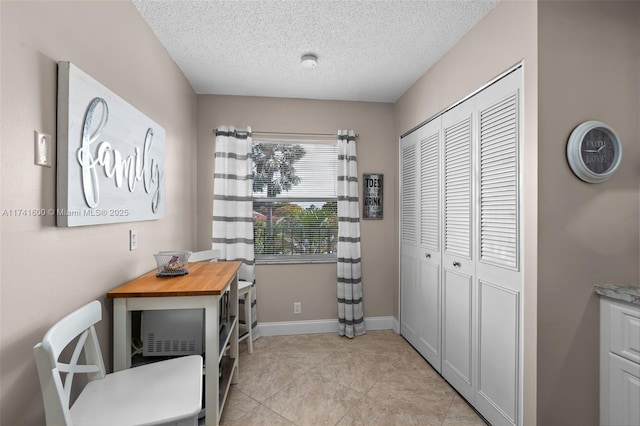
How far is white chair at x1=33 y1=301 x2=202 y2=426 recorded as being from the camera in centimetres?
97

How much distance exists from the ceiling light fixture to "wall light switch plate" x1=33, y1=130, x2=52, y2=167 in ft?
6.00

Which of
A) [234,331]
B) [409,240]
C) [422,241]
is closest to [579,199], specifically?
[422,241]

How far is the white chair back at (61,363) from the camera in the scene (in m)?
0.96

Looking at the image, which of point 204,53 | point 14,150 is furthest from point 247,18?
point 14,150

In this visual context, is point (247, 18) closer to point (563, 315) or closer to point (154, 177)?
point (154, 177)

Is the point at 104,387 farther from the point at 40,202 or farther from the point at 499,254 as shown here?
the point at 499,254

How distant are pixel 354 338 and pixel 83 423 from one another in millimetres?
2593

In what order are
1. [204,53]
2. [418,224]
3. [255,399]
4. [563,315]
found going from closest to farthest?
[563,315], [255,399], [204,53], [418,224]

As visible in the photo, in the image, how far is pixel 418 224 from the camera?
3012 mm

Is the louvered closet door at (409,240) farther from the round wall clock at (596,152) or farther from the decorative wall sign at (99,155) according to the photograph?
the decorative wall sign at (99,155)

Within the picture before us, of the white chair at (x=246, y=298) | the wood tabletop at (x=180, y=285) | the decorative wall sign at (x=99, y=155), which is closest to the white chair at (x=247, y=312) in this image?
the white chair at (x=246, y=298)

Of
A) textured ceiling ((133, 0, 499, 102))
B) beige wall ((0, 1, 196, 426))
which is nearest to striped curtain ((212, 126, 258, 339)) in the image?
textured ceiling ((133, 0, 499, 102))

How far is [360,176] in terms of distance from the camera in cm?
352

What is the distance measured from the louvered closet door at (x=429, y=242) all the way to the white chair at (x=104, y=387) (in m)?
1.95
